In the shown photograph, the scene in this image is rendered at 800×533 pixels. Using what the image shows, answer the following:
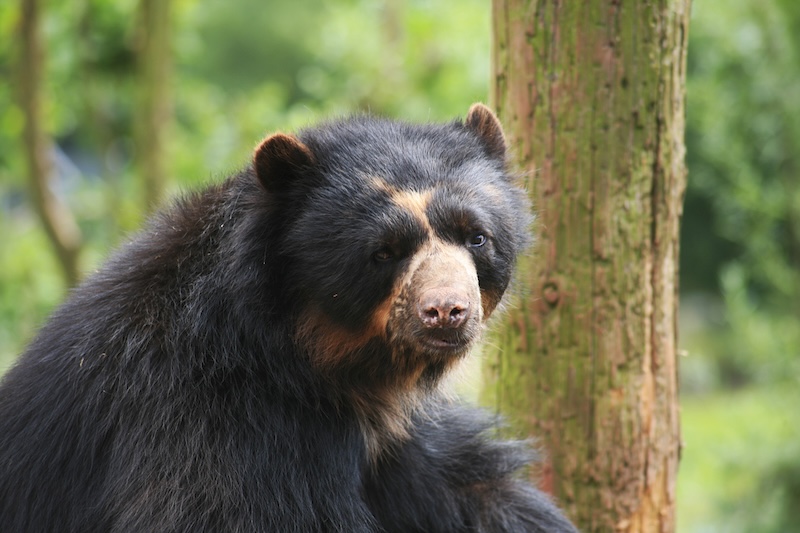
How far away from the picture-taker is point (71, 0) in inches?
366

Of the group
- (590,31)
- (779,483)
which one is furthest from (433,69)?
(590,31)

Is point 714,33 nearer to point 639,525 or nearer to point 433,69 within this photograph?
point 433,69

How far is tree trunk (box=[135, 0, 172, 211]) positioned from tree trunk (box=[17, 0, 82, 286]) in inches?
32.1

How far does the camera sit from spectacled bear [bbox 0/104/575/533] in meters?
3.87

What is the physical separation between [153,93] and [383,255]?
16.9ft

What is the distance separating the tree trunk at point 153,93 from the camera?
326 inches

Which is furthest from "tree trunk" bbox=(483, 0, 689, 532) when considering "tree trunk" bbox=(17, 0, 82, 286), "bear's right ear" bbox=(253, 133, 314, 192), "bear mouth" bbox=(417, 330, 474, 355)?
"tree trunk" bbox=(17, 0, 82, 286)

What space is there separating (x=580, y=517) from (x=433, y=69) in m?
6.98

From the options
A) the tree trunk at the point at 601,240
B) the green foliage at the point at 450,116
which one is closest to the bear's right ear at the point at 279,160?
the tree trunk at the point at 601,240

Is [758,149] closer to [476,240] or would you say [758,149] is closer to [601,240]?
[601,240]

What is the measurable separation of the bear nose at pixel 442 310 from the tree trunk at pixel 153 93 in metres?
4.79

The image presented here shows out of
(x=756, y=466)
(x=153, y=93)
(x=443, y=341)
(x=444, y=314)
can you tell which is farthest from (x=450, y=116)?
(x=444, y=314)

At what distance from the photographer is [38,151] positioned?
28.5 feet

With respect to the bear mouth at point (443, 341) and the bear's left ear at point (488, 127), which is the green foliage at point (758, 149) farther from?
the bear mouth at point (443, 341)
